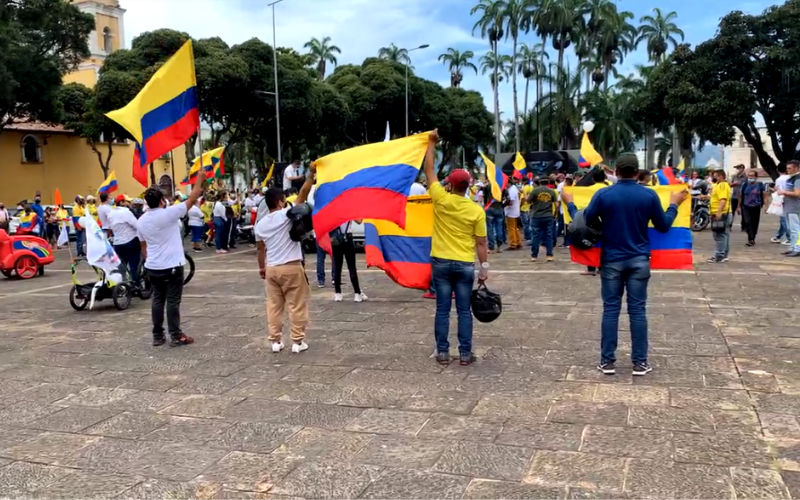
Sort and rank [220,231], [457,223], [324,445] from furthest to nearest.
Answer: [220,231] → [457,223] → [324,445]

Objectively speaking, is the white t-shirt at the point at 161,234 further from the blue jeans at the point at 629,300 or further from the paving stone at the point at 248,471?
the blue jeans at the point at 629,300

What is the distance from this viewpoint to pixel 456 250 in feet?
18.8

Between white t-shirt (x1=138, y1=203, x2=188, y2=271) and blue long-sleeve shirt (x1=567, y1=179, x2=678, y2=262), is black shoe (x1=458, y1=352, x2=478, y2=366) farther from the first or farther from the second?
white t-shirt (x1=138, y1=203, x2=188, y2=271)

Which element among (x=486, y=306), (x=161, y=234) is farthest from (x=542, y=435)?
(x=161, y=234)

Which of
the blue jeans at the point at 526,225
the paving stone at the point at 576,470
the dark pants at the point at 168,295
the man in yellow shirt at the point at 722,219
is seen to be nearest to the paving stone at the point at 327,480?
the paving stone at the point at 576,470

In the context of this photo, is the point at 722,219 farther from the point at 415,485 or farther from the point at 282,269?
the point at 415,485

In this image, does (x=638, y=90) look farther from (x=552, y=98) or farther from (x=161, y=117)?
(x=161, y=117)

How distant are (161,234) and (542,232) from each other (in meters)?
8.12

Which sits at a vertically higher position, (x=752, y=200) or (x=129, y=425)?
(x=752, y=200)

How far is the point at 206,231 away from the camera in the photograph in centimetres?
2005

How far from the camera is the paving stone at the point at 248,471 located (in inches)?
145

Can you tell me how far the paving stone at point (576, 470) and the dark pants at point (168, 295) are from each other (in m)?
4.37

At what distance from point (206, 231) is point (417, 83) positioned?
102ft

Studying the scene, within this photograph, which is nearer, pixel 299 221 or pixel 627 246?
pixel 627 246
